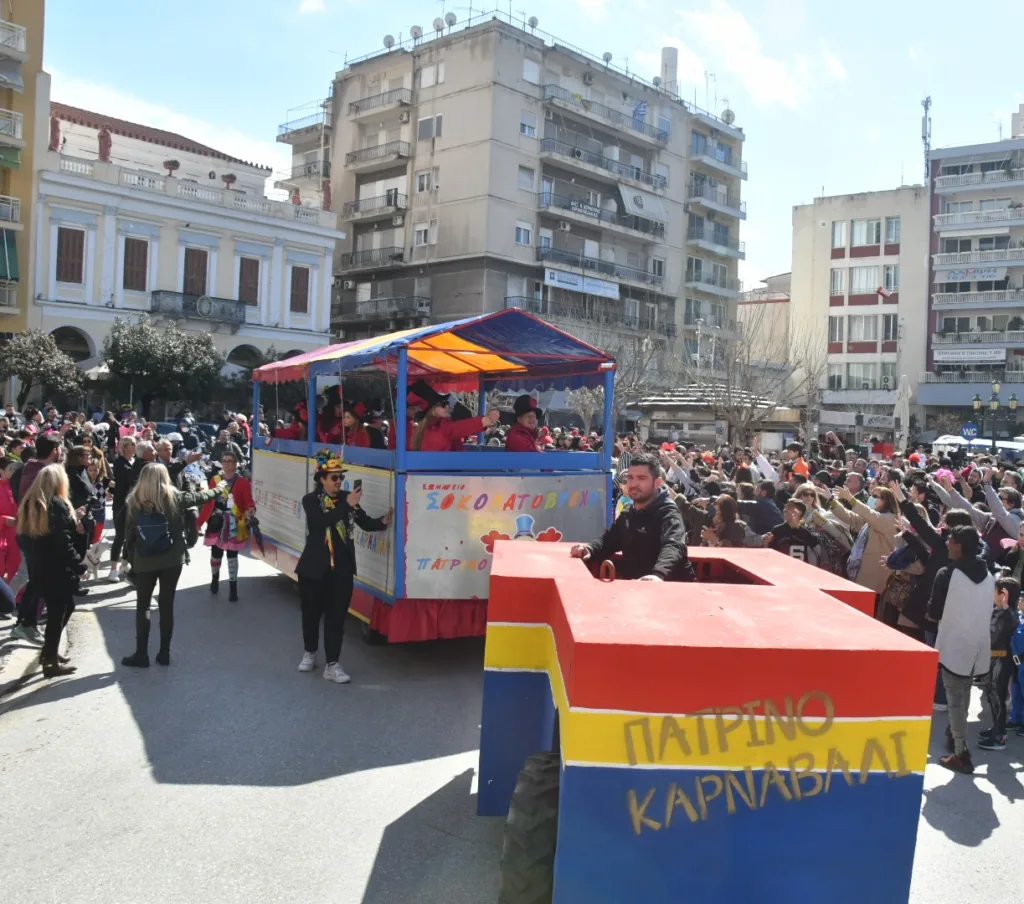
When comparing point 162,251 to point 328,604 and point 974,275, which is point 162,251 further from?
point 974,275

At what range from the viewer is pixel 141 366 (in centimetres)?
3050

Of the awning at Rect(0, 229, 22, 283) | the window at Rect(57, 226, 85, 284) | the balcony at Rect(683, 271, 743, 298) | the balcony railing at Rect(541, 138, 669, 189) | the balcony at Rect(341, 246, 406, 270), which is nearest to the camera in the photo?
the awning at Rect(0, 229, 22, 283)

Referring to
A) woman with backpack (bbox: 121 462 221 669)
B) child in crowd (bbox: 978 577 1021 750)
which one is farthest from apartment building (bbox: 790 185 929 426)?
woman with backpack (bbox: 121 462 221 669)

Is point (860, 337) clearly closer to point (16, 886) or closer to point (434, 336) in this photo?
point (434, 336)

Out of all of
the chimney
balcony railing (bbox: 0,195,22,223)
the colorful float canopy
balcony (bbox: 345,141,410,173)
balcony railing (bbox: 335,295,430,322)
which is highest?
the chimney

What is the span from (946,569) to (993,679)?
1.04 metres

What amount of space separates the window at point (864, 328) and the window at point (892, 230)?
4144mm

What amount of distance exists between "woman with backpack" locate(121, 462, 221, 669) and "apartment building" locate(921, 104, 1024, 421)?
48.4m

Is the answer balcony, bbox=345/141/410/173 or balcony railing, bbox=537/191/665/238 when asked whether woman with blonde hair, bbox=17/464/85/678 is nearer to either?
balcony railing, bbox=537/191/665/238

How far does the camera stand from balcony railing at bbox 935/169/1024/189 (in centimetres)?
4869

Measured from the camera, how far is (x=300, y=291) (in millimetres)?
39844

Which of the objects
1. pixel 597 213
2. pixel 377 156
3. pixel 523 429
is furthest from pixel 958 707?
pixel 377 156

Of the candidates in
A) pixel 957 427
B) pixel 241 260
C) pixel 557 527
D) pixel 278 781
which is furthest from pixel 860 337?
pixel 278 781

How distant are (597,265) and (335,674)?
42.4 m
